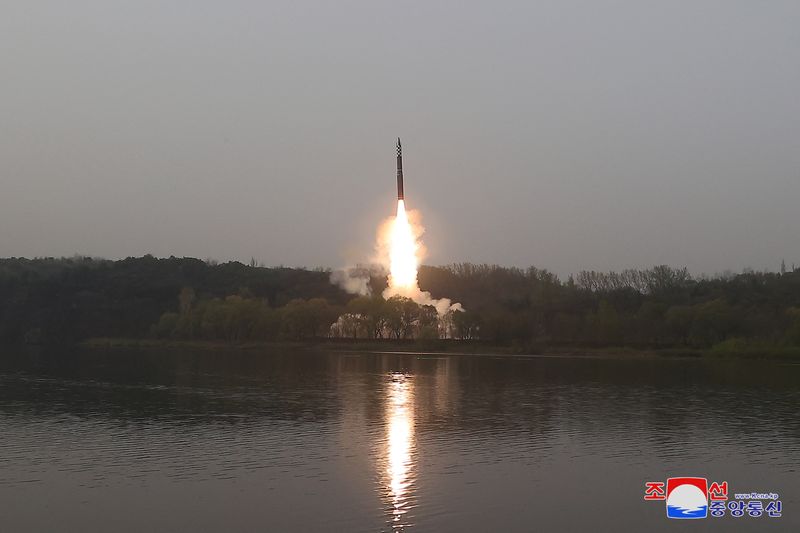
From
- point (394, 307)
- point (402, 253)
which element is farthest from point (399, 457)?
point (394, 307)

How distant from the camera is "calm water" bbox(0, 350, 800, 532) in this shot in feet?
76.4

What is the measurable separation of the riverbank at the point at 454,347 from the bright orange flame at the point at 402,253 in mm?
9374

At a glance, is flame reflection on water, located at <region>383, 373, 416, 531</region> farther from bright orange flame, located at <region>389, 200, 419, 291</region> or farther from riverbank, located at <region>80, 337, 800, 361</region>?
riverbank, located at <region>80, 337, 800, 361</region>

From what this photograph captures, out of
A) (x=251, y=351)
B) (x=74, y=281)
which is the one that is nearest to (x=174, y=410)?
(x=251, y=351)

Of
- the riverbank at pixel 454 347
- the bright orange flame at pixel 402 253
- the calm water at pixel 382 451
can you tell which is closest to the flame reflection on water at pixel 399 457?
the calm water at pixel 382 451

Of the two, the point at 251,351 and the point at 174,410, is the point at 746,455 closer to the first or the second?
the point at 174,410

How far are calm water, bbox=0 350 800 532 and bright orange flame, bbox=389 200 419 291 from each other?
33441mm

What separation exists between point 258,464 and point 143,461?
4205mm

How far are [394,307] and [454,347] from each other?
12000 millimetres

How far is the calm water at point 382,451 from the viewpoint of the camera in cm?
2330

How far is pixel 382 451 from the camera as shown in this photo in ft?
108
